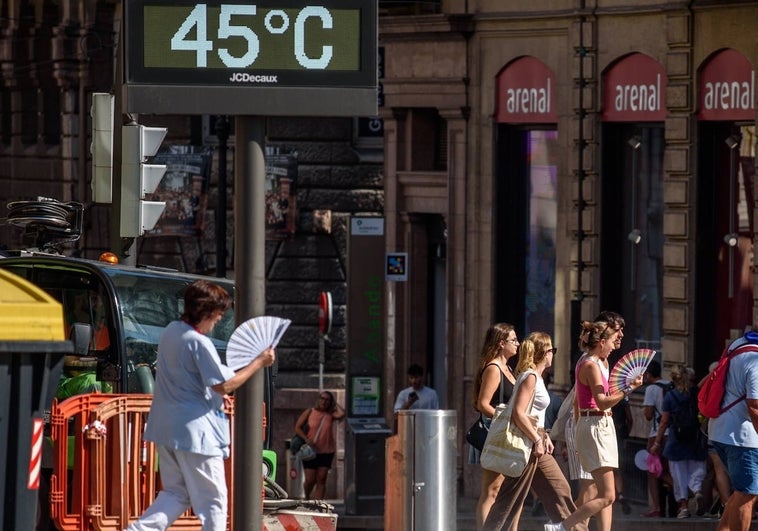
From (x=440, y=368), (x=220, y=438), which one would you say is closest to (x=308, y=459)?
(x=440, y=368)

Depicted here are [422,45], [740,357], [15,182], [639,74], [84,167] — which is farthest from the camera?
[15,182]

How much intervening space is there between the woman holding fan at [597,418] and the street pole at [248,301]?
382 cm

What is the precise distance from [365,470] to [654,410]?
290 centimetres

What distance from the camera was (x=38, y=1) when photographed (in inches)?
1506

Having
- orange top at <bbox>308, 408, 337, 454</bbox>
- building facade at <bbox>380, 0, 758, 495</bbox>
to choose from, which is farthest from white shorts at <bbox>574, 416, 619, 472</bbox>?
orange top at <bbox>308, 408, 337, 454</bbox>

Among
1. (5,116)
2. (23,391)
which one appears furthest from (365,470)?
(5,116)

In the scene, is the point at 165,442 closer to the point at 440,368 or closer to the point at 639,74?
the point at 639,74

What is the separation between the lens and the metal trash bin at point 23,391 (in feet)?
29.7

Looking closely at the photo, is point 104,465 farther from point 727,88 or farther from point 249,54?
point 727,88

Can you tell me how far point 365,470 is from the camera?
69.6 feet

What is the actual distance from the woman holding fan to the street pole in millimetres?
3821

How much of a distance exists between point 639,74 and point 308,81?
13353 mm

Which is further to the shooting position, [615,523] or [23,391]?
[615,523]

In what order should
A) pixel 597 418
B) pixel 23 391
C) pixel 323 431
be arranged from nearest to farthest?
pixel 23 391 → pixel 597 418 → pixel 323 431
